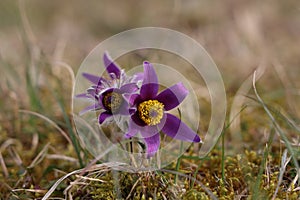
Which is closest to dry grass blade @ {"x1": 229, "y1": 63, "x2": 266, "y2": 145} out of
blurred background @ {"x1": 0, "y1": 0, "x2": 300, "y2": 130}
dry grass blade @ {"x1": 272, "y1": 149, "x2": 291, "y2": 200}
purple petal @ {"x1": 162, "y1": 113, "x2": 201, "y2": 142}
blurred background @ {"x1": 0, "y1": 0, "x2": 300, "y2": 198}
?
blurred background @ {"x1": 0, "y1": 0, "x2": 300, "y2": 198}

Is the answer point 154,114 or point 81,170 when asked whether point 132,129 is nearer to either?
point 154,114

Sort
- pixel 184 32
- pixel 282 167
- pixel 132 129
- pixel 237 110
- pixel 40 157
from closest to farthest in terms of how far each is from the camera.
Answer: pixel 132 129 → pixel 282 167 → pixel 40 157 → pixel 237 110 → pixel 184 32

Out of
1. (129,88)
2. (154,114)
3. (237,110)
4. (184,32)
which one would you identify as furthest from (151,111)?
(184,32)

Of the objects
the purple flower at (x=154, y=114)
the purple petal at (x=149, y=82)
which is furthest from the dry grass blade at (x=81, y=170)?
the purple petal at (x=149, y=82)

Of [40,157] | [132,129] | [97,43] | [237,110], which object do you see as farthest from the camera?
[97,43]

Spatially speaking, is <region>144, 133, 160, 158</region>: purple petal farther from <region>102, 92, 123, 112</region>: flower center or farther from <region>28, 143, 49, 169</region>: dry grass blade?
<region>28, 143, 49, 169</region>: dry grass blade

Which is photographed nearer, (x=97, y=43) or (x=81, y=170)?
(x=81, y=170)

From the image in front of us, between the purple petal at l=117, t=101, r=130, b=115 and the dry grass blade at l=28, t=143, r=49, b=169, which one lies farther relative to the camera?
the dry grass blade at l=28, t=143, r=49, b=169

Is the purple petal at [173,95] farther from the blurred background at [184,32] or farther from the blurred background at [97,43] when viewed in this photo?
the blurred background at [184,32]
